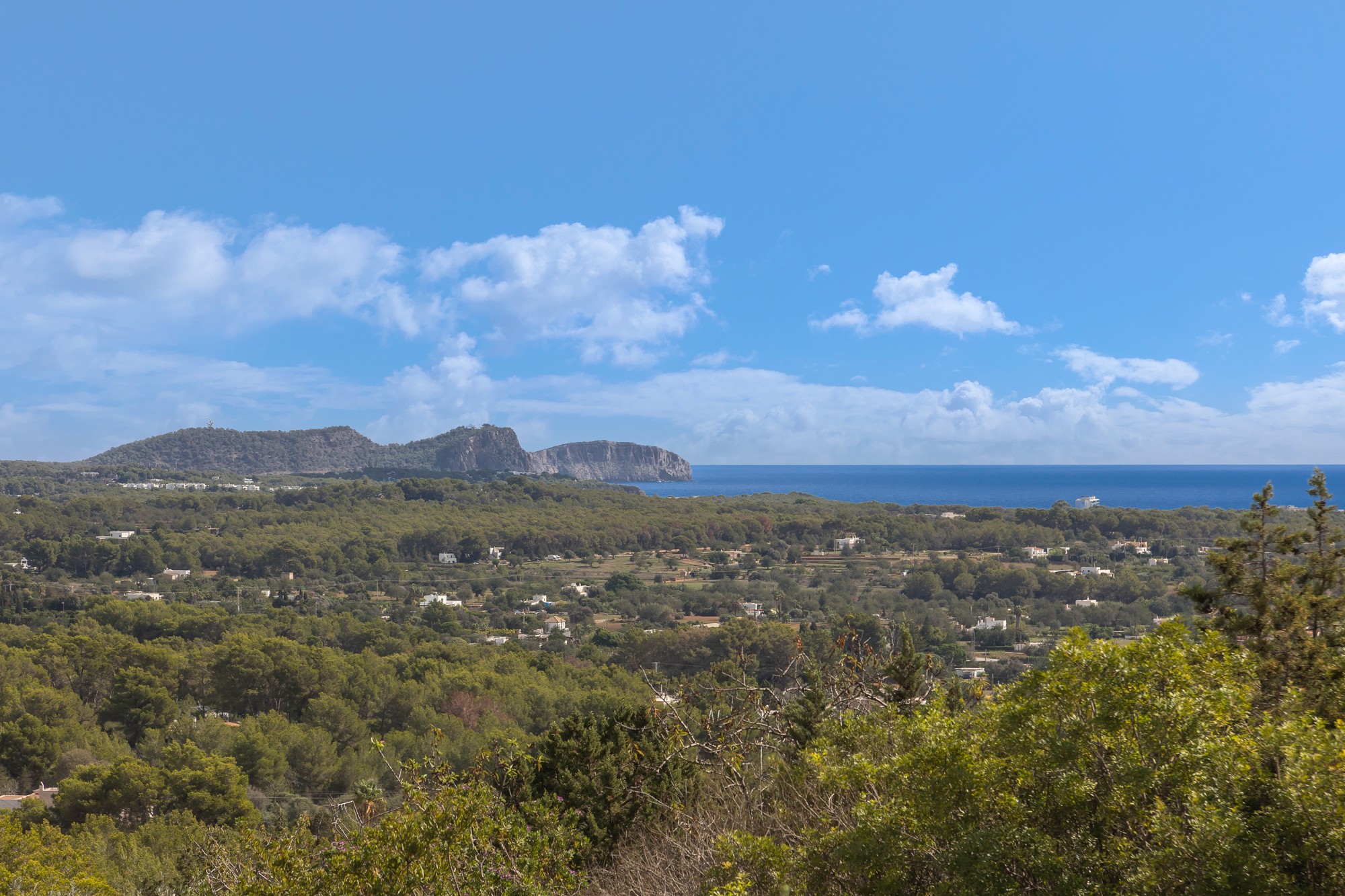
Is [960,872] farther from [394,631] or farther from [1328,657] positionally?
[394,631]

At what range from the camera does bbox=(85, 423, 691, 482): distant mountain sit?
5236 inches

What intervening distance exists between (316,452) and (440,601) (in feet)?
333

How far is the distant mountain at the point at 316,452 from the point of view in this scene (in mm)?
133000

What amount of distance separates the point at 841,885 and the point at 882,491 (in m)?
157

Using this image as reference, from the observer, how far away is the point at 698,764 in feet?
31.3

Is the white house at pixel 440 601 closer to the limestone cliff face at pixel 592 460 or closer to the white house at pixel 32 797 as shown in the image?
the white house at pixel 32 797

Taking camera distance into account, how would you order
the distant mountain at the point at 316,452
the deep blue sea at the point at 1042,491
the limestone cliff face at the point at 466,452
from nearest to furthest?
the deep blue sea at the point at 1042,491, the distant mountain at the point at 316,452, the limestone cliff face at the point at 466,452

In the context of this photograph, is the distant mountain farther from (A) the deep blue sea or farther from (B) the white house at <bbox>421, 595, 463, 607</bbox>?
(B) the white house at <bbox>421, 595, 463, 607</bbox>

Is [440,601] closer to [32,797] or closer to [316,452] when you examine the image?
[32,797]

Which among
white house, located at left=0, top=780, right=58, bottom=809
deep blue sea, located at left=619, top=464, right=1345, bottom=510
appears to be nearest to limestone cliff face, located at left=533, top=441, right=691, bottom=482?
deep blue sea, located at left=619, top=464, right=1345, bottom=510

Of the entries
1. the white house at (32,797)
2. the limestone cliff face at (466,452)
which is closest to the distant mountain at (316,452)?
the limestone cliff face at (466,452)

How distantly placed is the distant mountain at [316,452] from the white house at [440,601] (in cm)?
7748

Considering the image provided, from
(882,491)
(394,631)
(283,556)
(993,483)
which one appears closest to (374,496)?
(283,556)

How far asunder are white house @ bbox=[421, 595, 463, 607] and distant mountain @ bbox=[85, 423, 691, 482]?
77482 mm
